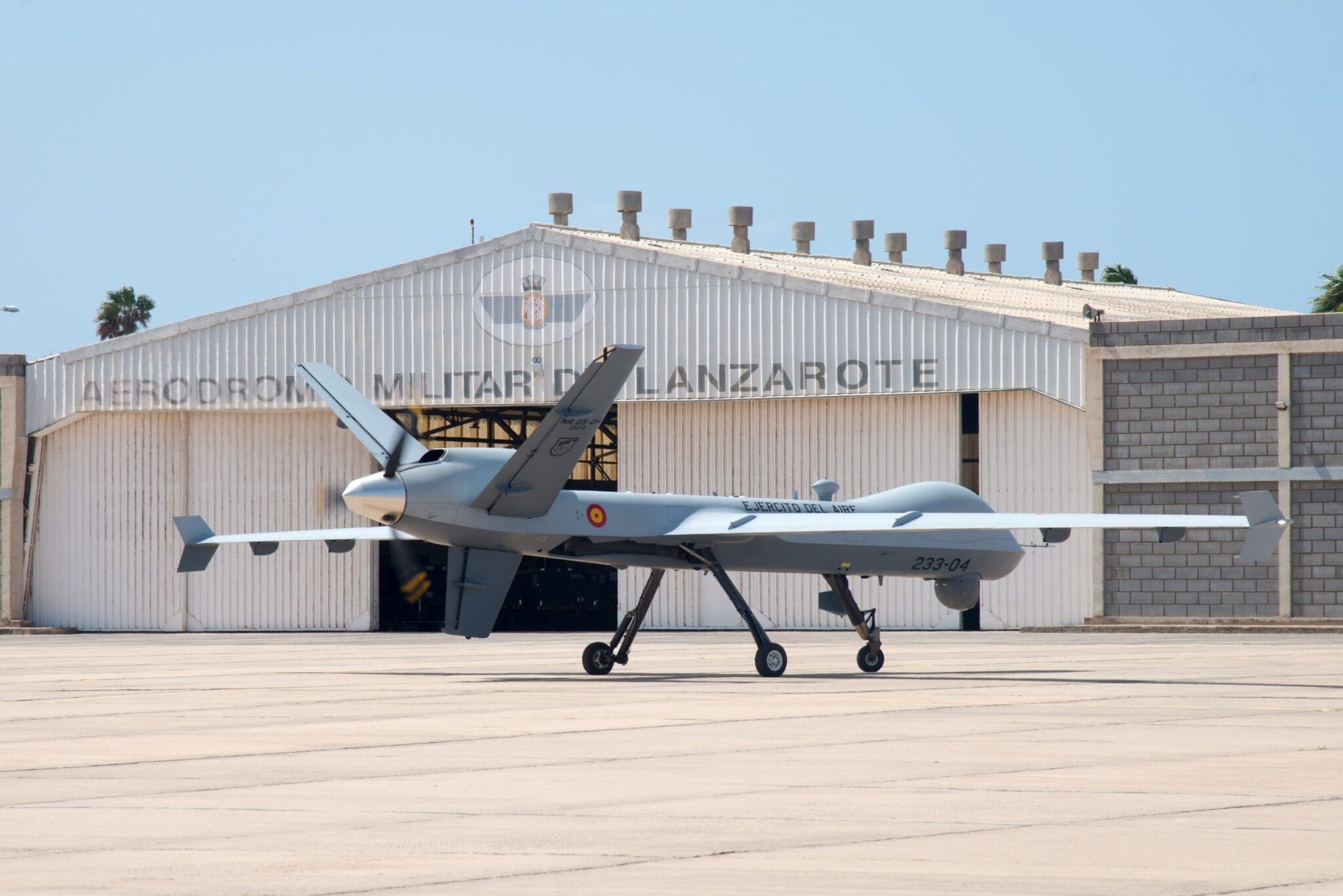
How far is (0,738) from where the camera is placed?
55.1ft

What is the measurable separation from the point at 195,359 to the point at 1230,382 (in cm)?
3000

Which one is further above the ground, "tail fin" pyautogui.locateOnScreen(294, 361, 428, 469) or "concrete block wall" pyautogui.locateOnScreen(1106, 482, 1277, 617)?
"tail fin" pyautogui.locateOnScreen(294, 361, 428, 469)

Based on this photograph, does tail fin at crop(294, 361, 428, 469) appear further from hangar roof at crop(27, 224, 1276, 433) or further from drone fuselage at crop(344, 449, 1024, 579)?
hangar roof at crop(27, 224, 1276, 433)

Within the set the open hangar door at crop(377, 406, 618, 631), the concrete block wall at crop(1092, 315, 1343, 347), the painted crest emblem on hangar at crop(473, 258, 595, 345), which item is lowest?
the open hangar door at crop(377, 406, 618, 631)

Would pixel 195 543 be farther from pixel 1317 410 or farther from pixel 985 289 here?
pixel 985 289

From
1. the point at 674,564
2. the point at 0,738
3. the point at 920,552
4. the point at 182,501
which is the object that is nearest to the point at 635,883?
the point at 0,738

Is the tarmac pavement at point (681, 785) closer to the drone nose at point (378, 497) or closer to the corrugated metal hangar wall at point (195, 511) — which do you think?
the drone nose at point (378, 497)

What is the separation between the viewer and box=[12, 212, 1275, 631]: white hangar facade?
48.6 meters

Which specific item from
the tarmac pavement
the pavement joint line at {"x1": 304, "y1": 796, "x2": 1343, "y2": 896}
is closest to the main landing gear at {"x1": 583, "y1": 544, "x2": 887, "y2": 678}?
the tarmac pavement

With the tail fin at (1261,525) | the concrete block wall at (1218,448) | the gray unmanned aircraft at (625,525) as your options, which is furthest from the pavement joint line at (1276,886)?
the concrete block wall at (1218,448)

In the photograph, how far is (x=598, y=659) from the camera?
26531mm

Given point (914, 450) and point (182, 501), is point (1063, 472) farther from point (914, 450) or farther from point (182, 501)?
point (182, 501)

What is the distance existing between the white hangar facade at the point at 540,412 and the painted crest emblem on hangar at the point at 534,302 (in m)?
0.06

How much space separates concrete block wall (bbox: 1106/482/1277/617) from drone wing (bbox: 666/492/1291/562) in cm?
2083
